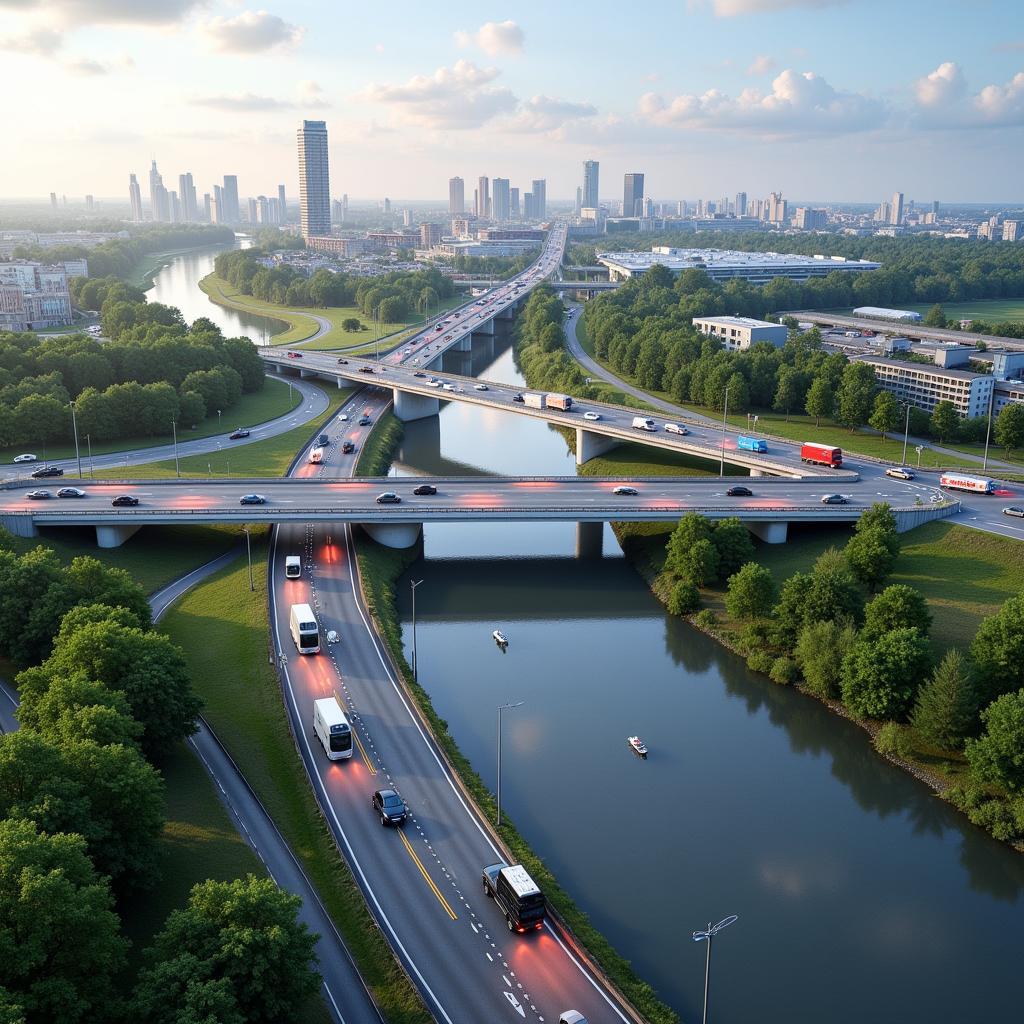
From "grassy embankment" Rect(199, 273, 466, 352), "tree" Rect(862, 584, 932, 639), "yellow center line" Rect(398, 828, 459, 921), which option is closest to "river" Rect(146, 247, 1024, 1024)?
"tree" Rect(862, 584, 932, 639)

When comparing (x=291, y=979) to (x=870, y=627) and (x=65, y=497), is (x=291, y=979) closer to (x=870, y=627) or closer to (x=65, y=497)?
(x=870, y=627)

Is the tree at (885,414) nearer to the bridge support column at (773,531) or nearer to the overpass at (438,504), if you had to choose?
the overpass at (438,504)

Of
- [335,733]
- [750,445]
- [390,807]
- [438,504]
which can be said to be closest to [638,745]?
[390,807]

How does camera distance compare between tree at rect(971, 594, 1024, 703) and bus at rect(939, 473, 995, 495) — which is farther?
bus at rect(939, 473, 995, 495)

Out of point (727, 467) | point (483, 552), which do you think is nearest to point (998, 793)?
point (483, 552)

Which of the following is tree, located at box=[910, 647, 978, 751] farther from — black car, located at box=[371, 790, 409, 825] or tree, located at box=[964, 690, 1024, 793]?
black car, located at box=[371, 790, 409, 825]

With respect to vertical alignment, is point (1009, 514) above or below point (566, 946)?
above

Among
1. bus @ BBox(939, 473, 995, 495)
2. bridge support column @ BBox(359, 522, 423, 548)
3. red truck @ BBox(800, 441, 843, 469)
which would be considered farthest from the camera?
red truck @ BBox(800, 441, 843, 469)

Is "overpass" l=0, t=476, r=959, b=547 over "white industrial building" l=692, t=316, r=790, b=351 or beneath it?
beneath
